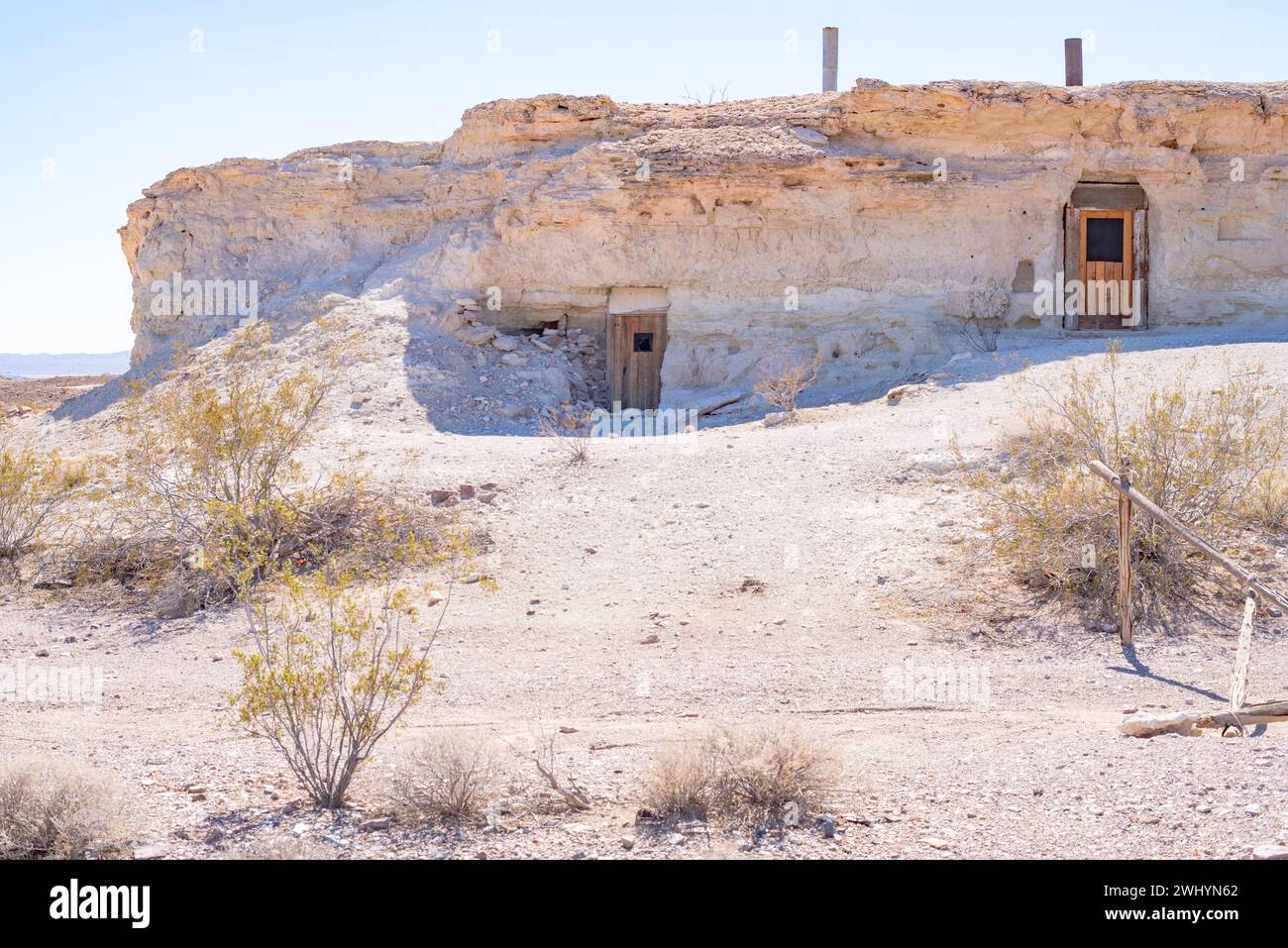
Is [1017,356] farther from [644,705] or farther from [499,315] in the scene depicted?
[644,705]

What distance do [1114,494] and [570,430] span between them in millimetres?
7288

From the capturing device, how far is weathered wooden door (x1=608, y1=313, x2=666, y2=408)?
17297mm

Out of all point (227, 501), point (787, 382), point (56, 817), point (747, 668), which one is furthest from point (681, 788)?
point (787, 382)

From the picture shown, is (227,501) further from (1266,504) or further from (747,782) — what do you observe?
(1266,504)

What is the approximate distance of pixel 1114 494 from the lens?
29.0 feet

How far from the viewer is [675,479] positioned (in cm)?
1124

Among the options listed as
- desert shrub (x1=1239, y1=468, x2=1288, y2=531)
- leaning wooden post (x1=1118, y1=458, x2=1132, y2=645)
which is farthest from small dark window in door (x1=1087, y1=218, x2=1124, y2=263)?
leaning wooden post (x1=1118, y1=458, x2=1132, y2=645)

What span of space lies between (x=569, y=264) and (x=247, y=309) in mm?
5298

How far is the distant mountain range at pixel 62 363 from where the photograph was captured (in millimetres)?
96150

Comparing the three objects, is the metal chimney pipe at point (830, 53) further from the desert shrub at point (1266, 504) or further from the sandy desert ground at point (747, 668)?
the desert shrub at point (1266, 504)

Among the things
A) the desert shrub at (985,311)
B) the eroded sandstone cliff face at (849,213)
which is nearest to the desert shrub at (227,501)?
the eroded sandstone cliff face at (849,213)

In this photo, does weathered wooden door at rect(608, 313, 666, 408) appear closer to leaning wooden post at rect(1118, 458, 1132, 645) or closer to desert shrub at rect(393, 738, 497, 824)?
leaning wooden post at rect(1118, 458, 1132, 645)

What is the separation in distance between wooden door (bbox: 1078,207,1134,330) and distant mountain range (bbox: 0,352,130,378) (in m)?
89.7

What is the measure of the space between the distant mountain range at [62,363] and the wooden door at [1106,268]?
294 ft
